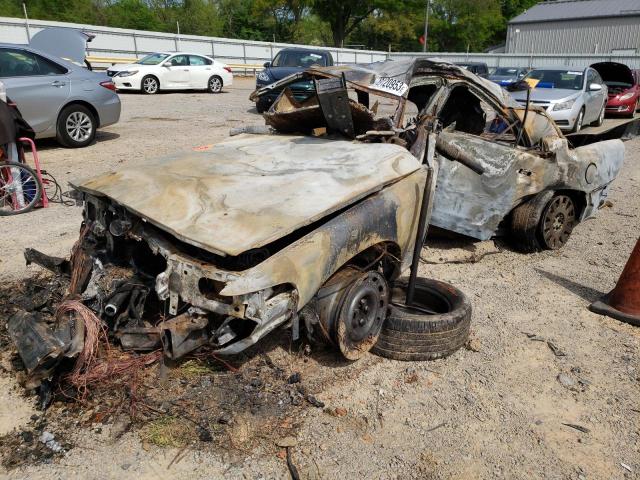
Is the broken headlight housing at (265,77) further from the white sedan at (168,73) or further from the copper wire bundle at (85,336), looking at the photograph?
the copper wire bundle at (85,336)

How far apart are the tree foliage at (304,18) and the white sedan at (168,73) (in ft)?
90.6

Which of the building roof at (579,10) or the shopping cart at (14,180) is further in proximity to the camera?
the building roof at (579,10)

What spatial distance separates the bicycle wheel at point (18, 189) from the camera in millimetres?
5961

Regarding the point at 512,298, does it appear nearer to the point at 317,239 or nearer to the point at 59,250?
the point at 317,239

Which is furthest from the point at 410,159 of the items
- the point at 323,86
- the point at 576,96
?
the point at 576,96

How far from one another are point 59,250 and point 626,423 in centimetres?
487

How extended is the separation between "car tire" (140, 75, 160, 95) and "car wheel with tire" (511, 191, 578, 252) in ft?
50.5

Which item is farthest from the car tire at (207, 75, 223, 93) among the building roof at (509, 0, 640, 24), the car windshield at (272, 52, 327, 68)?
the building roof at (509, 0, 640, 24)

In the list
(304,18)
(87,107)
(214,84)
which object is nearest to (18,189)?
(87,107)

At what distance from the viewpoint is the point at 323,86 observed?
391cm

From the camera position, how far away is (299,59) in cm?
1491

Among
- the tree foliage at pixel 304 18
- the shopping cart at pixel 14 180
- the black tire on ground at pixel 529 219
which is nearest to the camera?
the black tire on ground at pixel 529 219

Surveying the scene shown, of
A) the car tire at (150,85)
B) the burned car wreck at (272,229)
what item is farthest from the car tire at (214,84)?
the burned car wreck at (272,229)

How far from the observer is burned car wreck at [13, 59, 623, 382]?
2.62 m
